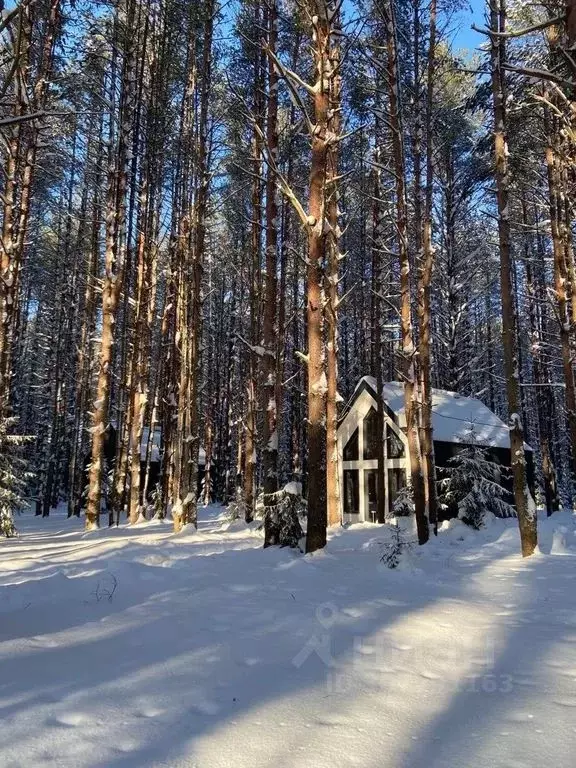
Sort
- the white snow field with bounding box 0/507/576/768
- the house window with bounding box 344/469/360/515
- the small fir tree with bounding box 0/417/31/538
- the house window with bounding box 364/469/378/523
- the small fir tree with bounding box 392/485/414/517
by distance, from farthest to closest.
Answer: the house window with bounding box 344/469/360/515
the house window with bounding box 364/469/378/523
the small fir tree with bounding box 392/485/414/517
the small fir tree with bounding box 0/417/31/538
the white snow field with bounding box 0/507/576/768

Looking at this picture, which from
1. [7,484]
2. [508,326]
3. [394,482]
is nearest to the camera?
[508,326]

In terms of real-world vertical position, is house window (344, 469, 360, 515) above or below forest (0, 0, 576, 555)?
below

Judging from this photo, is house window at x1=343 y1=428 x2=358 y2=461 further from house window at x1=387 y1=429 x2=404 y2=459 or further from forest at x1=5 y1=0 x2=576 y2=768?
house window at x1=387 y1=429 x2=404 y2=459

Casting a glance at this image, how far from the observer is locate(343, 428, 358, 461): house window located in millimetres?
19812

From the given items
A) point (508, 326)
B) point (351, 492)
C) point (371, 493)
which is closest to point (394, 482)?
point (371, 493)

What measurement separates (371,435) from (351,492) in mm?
2335

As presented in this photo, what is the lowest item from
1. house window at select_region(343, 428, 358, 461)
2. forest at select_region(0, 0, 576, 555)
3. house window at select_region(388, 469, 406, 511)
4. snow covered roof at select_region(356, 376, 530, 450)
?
house window at select_region(388, 469, 406, 511)

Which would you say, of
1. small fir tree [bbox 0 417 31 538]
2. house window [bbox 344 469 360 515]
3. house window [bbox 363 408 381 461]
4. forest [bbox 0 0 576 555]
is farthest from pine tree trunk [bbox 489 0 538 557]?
house window [bbox 344 469 360 515]

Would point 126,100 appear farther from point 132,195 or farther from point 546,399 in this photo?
point 546,399

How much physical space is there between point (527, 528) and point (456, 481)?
6.77 m

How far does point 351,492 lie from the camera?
65.2 feet

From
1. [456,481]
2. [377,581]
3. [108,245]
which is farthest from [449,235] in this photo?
[377,581]

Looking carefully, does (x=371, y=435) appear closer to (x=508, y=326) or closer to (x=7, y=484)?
(x=508, y=326)

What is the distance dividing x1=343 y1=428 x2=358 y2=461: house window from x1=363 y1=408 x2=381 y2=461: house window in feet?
1.47
